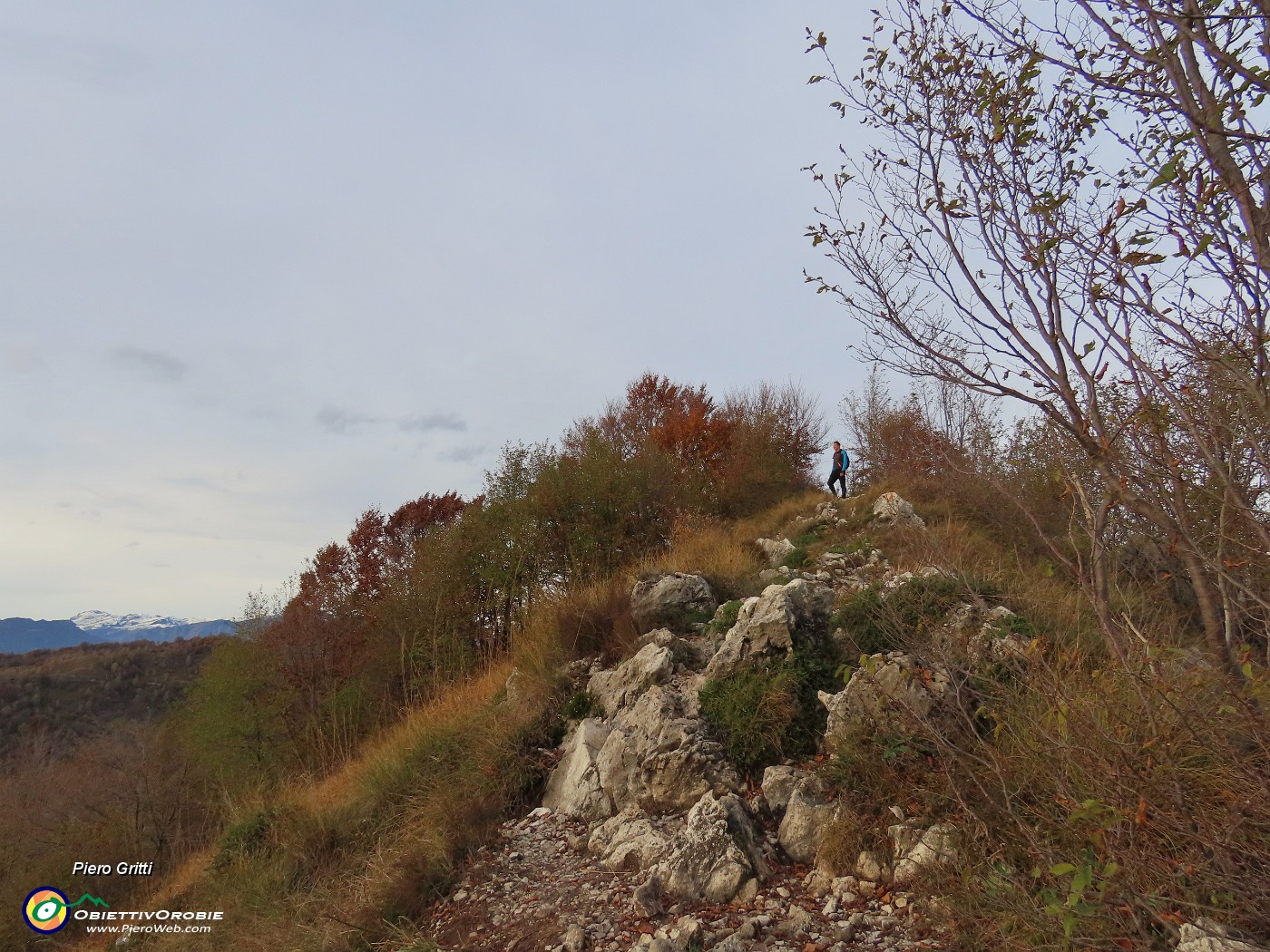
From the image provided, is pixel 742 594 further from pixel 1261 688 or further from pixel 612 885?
pixel 1261 688

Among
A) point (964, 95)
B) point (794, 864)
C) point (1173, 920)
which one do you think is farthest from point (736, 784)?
point (964, 95)

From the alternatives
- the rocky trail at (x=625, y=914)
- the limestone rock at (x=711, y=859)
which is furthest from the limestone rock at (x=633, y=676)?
the limestone rock at (x=711, y=859)

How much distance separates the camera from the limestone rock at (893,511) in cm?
1307

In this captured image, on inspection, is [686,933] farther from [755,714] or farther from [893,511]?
[893,511]

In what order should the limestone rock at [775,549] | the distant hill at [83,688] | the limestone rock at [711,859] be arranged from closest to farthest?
the limestone rock at [711,859] → the limestone rock at [775,549] → the distant hill at [83,688]

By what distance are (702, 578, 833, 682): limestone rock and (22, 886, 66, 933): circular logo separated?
964cm

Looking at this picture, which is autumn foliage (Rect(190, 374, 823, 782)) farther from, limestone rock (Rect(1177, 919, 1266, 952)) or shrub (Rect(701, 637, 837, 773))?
limestone rock (Rect(1177, 919, 1266, 952))

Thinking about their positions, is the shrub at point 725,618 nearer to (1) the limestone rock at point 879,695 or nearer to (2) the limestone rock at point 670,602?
(2) the limestone rock at point 670,602

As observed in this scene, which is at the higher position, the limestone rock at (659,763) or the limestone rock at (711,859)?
the limestone rock at (659,763)

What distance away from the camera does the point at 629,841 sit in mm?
5070

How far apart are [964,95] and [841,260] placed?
2.64 feet

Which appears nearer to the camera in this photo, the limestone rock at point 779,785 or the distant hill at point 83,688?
the limestone rock at point 779,785

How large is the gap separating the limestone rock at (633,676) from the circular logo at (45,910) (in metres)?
8.32

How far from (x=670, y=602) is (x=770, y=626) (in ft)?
6.96
